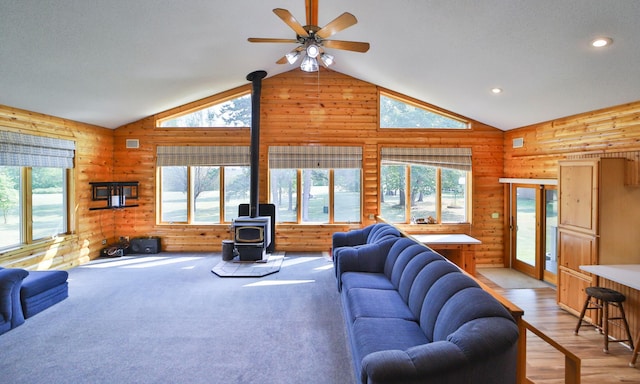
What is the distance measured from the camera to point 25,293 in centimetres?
388

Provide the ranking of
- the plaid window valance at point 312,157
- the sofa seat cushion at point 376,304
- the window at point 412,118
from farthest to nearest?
the window at point 412,118 < the plaid window valance at point 312,157 < the sofa seat cushion at point 376,304

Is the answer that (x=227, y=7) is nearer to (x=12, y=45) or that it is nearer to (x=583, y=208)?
(x=12, y=45)

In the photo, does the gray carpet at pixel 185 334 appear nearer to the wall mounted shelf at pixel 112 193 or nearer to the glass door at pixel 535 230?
the wall mounted shelf at pixel 112 193

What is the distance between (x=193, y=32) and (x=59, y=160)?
3472 mm

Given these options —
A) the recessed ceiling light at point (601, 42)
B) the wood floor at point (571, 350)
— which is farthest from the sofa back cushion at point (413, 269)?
the recessed ceiling light at point (601, 42)

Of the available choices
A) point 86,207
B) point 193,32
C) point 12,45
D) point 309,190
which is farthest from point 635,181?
point 86,207

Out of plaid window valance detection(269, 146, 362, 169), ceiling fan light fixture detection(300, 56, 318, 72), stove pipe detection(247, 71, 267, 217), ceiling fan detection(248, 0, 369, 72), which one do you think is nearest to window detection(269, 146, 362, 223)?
plaid window valance detection(269, 146, 362, 169)

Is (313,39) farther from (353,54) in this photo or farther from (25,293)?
(25,293)

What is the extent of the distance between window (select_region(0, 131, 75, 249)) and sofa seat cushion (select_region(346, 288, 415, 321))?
5196 millimetres

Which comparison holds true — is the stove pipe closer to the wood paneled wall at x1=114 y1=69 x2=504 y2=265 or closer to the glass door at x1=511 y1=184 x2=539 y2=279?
the wood paneled wall at x1=114 y1=69 x2=504 y2=265

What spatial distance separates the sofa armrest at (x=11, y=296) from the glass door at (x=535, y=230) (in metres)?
7.54

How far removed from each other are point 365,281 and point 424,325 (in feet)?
3.92

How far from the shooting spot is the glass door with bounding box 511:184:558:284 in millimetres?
6047

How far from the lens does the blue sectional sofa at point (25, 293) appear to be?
3.59 metres
